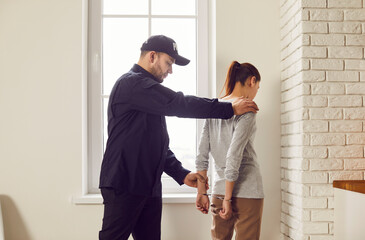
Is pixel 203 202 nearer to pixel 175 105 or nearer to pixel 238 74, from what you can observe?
pixel 175 105

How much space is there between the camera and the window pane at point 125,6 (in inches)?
135

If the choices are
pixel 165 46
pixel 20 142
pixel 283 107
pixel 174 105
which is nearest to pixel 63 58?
pixel 20 142

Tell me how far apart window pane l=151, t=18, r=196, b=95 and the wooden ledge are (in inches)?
50.4

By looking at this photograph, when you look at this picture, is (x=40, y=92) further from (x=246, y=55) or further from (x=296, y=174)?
(x=296, y=174)

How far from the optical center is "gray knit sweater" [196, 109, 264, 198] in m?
2.48

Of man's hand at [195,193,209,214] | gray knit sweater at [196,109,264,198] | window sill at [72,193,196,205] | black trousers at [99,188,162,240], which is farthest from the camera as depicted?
window sill at [72,193,196,205]

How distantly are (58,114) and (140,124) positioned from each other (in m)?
0.98

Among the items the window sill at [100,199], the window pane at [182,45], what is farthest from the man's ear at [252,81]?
the window sill at [100,199]

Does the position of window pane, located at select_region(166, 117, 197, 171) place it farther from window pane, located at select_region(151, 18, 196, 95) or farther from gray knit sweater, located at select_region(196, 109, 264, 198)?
gray knit sweater, located at select_region(196, 109, 264, 198)

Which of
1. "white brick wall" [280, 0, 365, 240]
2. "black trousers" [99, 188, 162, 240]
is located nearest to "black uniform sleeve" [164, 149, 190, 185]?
"black trousers" [99, 188, 162, 240]

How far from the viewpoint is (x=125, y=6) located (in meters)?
3.44

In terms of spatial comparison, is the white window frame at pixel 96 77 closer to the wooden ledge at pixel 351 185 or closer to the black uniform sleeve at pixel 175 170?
the black uniform sleeve at pixel 175 170

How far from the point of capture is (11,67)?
322 centimetres

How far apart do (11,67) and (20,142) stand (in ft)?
1.77
